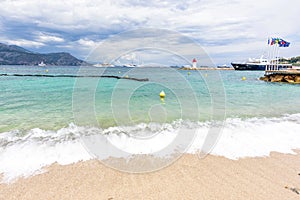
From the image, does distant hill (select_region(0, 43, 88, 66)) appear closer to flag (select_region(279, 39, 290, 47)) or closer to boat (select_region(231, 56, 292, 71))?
boat (select_region(231, 56, 292, 71))

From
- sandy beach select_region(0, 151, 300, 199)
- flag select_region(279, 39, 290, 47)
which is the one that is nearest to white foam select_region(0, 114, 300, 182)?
sandy beach select_region(0, 151, 300, 199)

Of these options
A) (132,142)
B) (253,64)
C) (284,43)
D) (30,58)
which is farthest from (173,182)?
(30,58)

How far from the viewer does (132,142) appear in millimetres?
6207

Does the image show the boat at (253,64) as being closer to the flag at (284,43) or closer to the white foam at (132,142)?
the flag at (284,43)

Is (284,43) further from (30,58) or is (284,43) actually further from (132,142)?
(30,58)

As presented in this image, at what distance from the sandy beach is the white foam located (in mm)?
513

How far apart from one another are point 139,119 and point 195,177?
18.0 ft

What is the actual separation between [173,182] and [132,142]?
2614mm

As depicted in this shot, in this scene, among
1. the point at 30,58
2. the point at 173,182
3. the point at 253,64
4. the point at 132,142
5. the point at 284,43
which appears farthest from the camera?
the point at 30,58

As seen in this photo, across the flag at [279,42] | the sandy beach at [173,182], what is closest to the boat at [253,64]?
the flag at [279,42]

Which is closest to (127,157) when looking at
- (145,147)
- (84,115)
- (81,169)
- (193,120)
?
(145,147)

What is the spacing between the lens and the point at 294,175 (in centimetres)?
411

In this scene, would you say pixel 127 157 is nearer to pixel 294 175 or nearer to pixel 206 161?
pixel 206 161

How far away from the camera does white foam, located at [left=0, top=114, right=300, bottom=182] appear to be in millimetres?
4910
